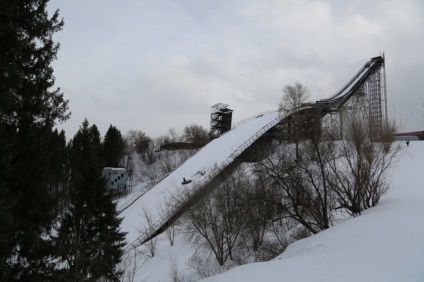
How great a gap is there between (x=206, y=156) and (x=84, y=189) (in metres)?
21.5

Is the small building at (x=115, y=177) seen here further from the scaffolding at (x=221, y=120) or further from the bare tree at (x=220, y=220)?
the bare tree at (x=220, y=220)

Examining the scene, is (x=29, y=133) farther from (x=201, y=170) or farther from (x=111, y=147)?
(x=111, y=147)

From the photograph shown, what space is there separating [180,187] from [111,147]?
32626mm

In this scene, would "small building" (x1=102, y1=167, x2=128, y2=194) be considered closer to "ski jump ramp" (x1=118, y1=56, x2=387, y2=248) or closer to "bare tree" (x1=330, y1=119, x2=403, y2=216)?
"ski jump ramp" (x1=118, y1=56, x2=387, y2=248)

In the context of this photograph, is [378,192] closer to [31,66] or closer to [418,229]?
[418,229]

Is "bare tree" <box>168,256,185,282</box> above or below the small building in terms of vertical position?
below

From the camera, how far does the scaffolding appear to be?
58500mm

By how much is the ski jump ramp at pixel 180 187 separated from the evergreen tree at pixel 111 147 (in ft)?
77.9

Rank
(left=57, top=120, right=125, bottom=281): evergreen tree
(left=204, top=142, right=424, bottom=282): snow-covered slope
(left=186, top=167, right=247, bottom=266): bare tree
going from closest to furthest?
(left=204, top=142, right=424, bottom=282): snow-covered slope, (left=57, top=120, right=125, bottom=281): evergreen tree, (left=186, top=167, right=247, bottom=266): bare tree

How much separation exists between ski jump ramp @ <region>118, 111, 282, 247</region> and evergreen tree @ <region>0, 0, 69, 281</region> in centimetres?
1551

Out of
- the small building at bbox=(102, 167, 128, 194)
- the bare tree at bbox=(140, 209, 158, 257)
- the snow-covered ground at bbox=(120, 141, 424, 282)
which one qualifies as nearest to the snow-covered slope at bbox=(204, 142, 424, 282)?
the snow-covered ground at bbox=(120, 141, 424, 282)

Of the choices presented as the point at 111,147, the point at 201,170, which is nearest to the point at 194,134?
the point at 111,147

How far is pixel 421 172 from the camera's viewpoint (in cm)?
2619

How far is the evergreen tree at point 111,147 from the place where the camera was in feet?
200
